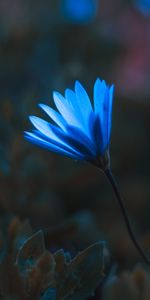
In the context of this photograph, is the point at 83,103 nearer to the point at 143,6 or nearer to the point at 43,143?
the point at 43,143

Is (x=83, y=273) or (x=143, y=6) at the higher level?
(x=143, y=6)

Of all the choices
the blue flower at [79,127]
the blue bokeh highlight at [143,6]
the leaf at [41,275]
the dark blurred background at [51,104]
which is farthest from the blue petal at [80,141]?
the blue bokeh highlight at [143,6]

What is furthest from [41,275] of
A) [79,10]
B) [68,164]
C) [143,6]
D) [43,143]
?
[143,6]

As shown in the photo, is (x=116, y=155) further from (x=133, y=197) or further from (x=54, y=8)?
(x=54, y=8)

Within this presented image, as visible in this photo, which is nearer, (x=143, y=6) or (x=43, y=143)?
(x=43, y=143)

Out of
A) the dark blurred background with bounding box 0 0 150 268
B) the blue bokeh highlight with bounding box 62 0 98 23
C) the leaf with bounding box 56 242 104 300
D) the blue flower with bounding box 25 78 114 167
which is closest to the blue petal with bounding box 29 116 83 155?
the blue flower with bounding box 25 78 114 167

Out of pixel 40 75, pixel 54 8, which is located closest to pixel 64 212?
pixel 40 75

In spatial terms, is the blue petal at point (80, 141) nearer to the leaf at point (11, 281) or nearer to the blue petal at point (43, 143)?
the blue petal at point (43, 143)
